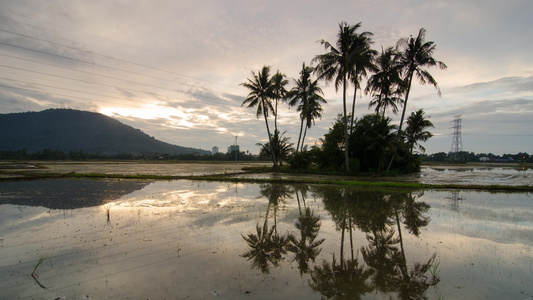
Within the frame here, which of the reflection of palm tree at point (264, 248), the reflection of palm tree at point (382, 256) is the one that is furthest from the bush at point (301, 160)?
the reflection of palm tree at point (264, 248)

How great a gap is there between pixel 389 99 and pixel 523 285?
31274 millimetres

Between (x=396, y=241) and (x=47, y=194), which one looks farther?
(x=47, y=194)

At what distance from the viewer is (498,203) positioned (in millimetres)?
13703

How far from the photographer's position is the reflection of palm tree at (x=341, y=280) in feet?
14.5

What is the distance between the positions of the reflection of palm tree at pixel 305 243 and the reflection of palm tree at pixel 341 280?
369 millimetres

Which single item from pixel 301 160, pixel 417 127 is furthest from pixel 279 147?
pixel 417 127

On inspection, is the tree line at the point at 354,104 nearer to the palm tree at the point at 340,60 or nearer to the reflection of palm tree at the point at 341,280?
the palm tree at the point at 340,60

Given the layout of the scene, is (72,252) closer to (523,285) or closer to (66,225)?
(66,225)

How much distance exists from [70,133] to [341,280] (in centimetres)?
17894

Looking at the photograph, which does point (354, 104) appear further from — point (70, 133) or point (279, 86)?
point (70, 133)

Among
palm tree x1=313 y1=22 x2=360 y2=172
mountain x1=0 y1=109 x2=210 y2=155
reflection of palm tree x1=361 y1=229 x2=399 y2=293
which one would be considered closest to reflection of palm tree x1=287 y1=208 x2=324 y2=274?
reflection of palm tree x1=361 y1=229 x2=399 y2=293

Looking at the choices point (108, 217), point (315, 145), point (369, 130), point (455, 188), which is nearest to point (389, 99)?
point (369, 130)

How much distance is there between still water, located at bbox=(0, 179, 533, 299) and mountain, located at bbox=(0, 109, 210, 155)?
149 meters

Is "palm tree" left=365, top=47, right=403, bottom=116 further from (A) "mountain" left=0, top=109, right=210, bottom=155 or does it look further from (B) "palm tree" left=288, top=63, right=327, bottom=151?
(A) "mountain" left=0, top=109, right=210, bottom=155
